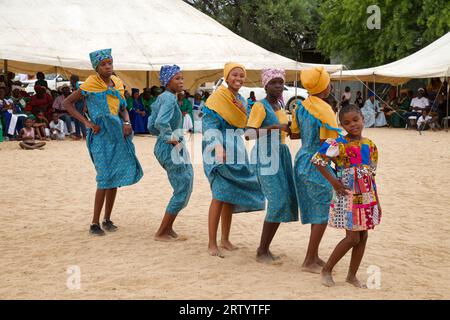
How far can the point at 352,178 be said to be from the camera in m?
4.57

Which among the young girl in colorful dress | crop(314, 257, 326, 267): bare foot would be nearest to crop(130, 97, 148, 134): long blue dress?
crop(314, 257, 326, 267): bare foot

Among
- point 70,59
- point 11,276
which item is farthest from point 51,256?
point 70,59

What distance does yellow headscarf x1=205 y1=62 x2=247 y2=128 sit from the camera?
5.60m

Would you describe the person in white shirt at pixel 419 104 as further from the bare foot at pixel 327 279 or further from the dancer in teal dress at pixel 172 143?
the bare foot at pixel 327 279

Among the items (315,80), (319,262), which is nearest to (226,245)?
(319,262)

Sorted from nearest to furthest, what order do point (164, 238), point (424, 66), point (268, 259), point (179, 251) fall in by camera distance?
point (268, 259), point (179, 251), point (164, 238), point (424, 66)

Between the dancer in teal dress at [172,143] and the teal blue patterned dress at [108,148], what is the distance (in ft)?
1.34

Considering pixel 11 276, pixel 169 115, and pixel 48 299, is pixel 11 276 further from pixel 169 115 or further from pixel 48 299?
pixel 169 115

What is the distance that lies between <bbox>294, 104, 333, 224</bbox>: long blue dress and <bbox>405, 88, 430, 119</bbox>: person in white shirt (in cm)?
1973

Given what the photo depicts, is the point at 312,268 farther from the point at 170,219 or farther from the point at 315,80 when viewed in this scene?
the point at 170,219

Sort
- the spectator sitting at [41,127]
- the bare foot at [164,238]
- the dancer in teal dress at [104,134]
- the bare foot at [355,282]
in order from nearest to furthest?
the bare foot at [355,282]
the bare foot at [164,238]
the dancer in teal dress at [104,134]
the spectator sitting at [41,127]

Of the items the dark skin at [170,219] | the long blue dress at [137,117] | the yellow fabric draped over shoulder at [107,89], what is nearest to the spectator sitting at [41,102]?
the long blue dress at [137,117]

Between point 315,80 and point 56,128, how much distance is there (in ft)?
46.3

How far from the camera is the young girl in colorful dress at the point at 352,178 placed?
4.53m
